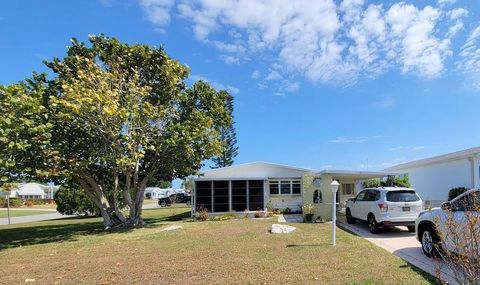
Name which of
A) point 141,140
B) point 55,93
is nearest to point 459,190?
point 141,140

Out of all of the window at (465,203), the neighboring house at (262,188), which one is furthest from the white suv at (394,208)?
the window at (465,203)

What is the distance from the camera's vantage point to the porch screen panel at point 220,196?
979 inches

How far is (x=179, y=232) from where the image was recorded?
53.7 ft

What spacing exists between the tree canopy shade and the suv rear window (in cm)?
827

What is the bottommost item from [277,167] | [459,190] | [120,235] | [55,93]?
[120,235]

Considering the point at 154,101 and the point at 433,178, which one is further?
the point at 433,178

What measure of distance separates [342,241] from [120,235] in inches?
349

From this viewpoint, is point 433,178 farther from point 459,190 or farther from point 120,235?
point 120,235

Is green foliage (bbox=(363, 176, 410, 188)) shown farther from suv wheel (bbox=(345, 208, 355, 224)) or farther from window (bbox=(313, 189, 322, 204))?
suv wheel (bbox=(345, 208, 355, 224))

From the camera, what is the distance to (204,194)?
24.9m

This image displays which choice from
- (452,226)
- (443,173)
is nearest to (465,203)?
(452,226)

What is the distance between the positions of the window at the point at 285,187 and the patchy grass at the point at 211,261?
12340 mm

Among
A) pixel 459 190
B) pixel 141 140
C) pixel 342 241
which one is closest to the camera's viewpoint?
pixel 342 241

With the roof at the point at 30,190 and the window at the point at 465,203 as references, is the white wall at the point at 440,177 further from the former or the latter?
the roof at the point at 30,190
